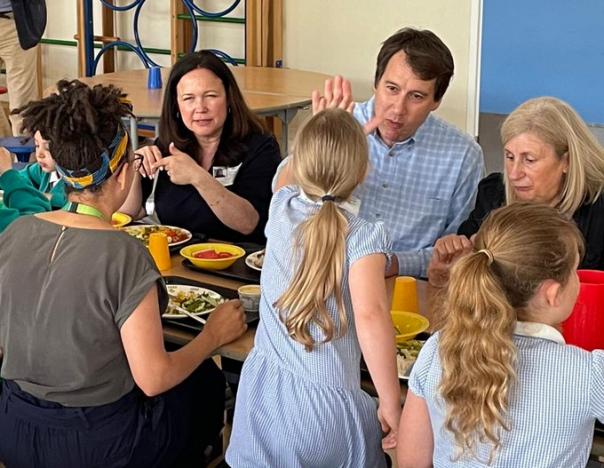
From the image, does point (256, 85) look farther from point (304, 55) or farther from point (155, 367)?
point (155, 367)

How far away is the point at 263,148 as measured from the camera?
296 cm

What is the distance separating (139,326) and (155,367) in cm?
10

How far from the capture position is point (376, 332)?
1.74 metres

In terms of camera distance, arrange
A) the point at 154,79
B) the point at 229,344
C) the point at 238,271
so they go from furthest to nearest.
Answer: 1. the point at 154,79
2. the point at 238,271
3. the point at 229,344

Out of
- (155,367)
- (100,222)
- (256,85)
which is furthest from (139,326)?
(256,85)

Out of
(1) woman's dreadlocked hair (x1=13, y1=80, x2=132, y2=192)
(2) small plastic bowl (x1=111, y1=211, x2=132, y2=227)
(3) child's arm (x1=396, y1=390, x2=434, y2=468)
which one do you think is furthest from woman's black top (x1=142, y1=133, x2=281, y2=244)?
(3) child's arm (x1=396, y1=390, x2=434, y2=468)

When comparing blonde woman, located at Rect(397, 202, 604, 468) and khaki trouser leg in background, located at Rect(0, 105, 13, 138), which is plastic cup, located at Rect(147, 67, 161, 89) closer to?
khaki trouser leg in background, located at Rect(0, 105, 13, 138)

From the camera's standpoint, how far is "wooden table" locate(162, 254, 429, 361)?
6.55 feet

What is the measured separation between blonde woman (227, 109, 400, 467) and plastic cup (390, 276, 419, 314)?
0.99 feet

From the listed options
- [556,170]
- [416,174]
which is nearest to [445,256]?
[556,170]

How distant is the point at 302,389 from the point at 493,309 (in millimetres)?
507

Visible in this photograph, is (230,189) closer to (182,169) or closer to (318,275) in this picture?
(182,169)

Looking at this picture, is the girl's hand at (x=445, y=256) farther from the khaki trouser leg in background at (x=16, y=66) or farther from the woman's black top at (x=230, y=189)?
the khaki trouser leg in background at (x=16, y=66)

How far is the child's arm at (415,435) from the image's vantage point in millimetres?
1597
